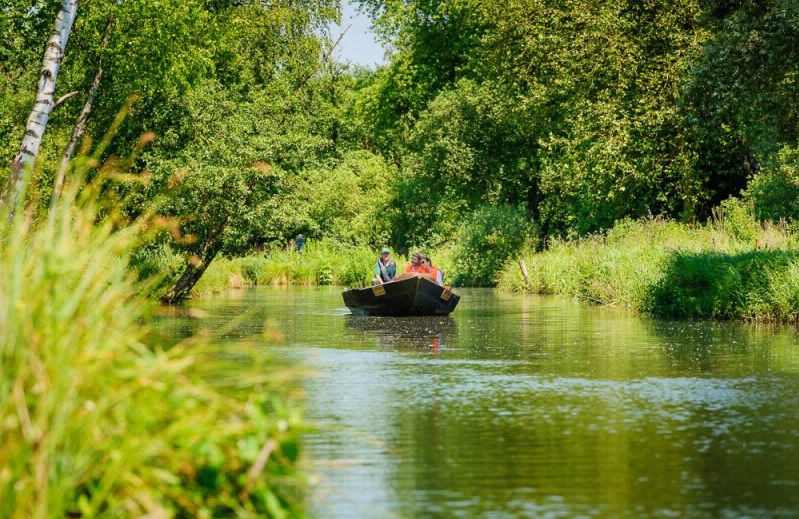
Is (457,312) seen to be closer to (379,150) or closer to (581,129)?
(581,129)

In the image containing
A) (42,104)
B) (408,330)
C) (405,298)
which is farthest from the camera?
(405,298)

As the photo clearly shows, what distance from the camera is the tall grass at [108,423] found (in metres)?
5.14

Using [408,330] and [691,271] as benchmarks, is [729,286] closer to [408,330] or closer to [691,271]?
[691,271]

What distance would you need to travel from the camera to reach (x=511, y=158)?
49469mm

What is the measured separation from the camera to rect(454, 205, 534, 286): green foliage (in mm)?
45156

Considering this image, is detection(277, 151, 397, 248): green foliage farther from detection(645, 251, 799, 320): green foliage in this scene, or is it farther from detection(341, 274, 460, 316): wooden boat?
detection(645, 251, 799, 320): green foliage

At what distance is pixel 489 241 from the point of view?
148ft

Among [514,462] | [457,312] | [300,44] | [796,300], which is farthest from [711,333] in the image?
[300,44]

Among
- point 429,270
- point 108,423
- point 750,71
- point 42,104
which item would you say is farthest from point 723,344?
point 108,423

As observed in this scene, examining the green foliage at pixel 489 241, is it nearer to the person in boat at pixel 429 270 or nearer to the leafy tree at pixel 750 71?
the person in boat at pixel 429 270

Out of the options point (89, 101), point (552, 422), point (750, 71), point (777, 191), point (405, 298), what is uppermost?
point (89, 101)

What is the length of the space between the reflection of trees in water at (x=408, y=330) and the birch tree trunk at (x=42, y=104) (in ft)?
18.6

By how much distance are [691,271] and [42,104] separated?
503 inches

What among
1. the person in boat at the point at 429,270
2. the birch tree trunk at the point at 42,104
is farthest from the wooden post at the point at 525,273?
the birch tree trunk at the point at 42,104
